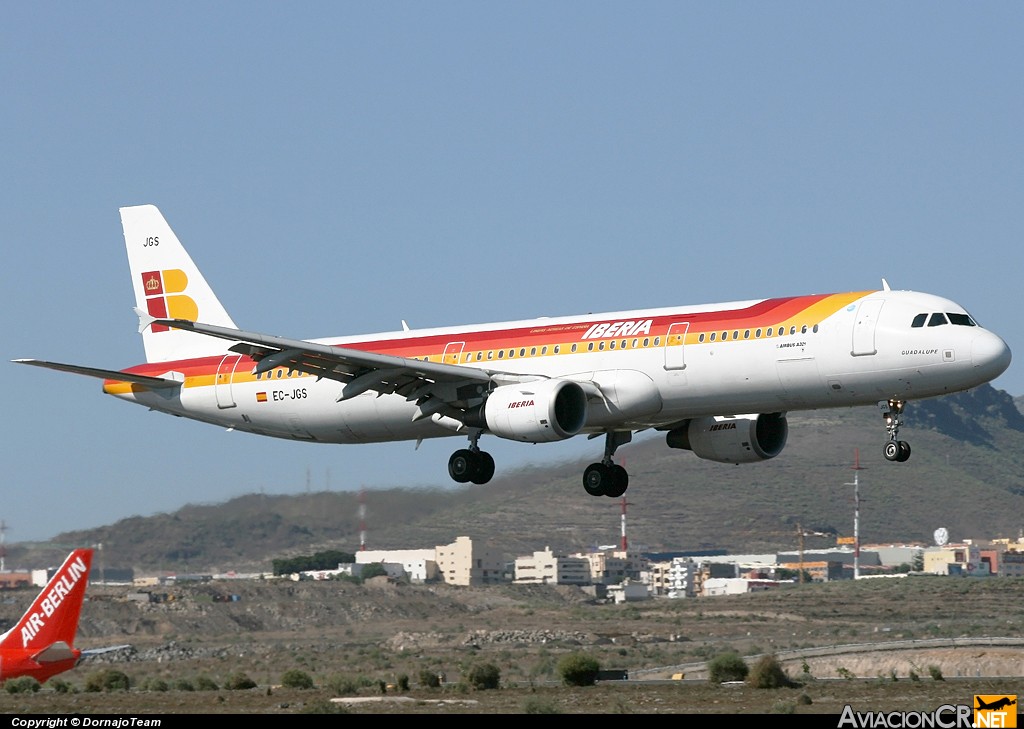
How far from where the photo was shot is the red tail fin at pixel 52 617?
4497 centimetres

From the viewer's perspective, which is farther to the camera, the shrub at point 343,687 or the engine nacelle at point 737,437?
the shrub at point 343,687

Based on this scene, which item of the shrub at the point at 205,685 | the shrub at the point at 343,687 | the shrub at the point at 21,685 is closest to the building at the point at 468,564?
the shrub at the point at 205,685

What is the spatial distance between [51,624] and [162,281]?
16908 millimetres

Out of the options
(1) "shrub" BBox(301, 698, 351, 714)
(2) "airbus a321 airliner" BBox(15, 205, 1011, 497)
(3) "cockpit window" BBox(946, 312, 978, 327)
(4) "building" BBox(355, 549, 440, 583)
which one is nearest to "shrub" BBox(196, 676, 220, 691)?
(2) "airbus a321 airliner" BBox(15, 205, 1011, 497)

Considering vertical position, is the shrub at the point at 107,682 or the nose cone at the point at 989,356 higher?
the nose cone at the point at 989,356

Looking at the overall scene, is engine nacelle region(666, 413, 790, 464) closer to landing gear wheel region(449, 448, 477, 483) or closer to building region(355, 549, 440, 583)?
A: landing gear wheel region(449, 448, 477, 483)

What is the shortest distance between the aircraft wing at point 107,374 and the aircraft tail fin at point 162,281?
1.66 meters

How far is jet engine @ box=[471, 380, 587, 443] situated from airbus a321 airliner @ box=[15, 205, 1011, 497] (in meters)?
0.04

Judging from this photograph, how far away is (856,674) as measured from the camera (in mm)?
66500

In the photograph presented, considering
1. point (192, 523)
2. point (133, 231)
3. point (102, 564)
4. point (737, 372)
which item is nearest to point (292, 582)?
point (102, 564)

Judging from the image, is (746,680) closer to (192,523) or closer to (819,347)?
(819,347)

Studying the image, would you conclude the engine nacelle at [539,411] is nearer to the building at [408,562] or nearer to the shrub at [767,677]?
the shrub at [767,677]

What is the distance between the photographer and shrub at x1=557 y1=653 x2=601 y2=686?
2056 inches

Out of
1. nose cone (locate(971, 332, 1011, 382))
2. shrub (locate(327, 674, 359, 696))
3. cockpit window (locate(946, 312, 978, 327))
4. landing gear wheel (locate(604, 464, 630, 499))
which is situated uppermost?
cockpit window (locate(946, 312, 978, 327))
